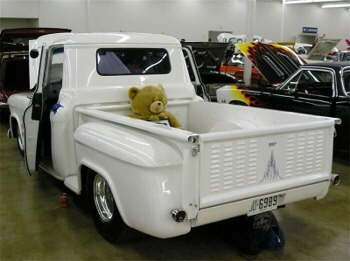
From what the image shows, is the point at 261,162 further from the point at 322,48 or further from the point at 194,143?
the point at 322,48

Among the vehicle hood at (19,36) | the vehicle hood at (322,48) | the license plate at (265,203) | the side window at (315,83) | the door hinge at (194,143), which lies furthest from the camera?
the vehicle hood at (322,48)

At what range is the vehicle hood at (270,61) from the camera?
24.8 feet

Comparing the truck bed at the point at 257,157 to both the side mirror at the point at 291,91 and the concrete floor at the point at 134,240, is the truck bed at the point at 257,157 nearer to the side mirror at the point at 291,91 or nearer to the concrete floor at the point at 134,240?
the concrete floor at the point at 134,240

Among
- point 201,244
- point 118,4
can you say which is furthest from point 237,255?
point 118,4

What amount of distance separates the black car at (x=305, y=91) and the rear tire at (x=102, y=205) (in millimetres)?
3585

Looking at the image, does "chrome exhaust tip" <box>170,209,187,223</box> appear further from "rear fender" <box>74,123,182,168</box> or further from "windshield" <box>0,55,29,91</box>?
"windshield" <box>0,55,29,91</box>

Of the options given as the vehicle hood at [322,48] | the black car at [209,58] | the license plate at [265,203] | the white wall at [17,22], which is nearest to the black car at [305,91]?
the black car at [209,58]

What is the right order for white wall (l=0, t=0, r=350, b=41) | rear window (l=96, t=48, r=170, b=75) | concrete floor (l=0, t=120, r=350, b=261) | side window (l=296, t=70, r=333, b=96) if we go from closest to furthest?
concrete floor (l=0, t=120, r=350, b=261)
rear window (l=96, t=48, r=170, b=75)
side window (l=296, t=70, r=333, b=96)
white wall (l=0, t=0, r=350, b=41)

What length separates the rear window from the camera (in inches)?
175

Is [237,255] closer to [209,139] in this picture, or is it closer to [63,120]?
[209,139]

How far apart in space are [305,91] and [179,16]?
15180 millimetres

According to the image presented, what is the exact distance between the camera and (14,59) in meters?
8.71

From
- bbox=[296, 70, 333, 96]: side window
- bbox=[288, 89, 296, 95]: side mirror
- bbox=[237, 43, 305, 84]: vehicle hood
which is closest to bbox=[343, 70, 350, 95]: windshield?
bbox=[296, 70, 333, 96]: side window

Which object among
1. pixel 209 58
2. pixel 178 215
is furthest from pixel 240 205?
pixel 209 58
